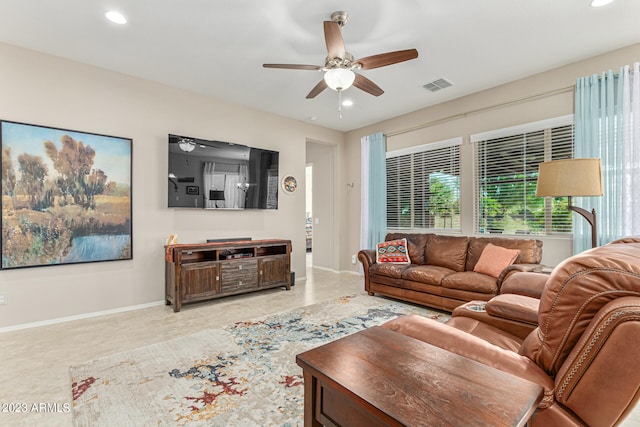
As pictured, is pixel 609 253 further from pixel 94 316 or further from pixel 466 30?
pixel 94 316

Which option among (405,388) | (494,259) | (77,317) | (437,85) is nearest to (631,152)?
(494,259)

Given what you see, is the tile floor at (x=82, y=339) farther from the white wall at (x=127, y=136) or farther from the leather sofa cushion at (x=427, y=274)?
the leather sofa cushion at (x=427, y=274)

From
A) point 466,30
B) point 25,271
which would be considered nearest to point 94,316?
point 25,271

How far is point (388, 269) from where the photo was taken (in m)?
4.14

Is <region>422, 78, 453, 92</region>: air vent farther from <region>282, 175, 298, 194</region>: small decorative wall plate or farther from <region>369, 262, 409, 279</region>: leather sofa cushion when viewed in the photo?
<region>282, 175, 298, 194</region>: small decorative wall plate

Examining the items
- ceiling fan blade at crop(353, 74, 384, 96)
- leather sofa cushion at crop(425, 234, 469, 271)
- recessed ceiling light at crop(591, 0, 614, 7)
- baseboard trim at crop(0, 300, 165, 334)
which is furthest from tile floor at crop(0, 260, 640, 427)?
recessed ceiling light at crop(591, 0, 614, 7)

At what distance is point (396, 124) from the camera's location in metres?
5.46

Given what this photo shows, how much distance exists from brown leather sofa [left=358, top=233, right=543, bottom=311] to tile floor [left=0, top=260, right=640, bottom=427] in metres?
0.77

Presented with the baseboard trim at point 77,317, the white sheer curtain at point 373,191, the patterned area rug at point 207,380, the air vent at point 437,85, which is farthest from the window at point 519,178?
the baseboard trim at point 77,317

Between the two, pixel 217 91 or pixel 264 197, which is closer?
pixel 217 91

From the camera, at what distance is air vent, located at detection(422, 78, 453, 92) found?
157 inches

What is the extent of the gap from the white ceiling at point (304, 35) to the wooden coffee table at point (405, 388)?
265 centimetres

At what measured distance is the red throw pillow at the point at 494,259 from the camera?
11.2 feet

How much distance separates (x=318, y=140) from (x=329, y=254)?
96.6 inches
